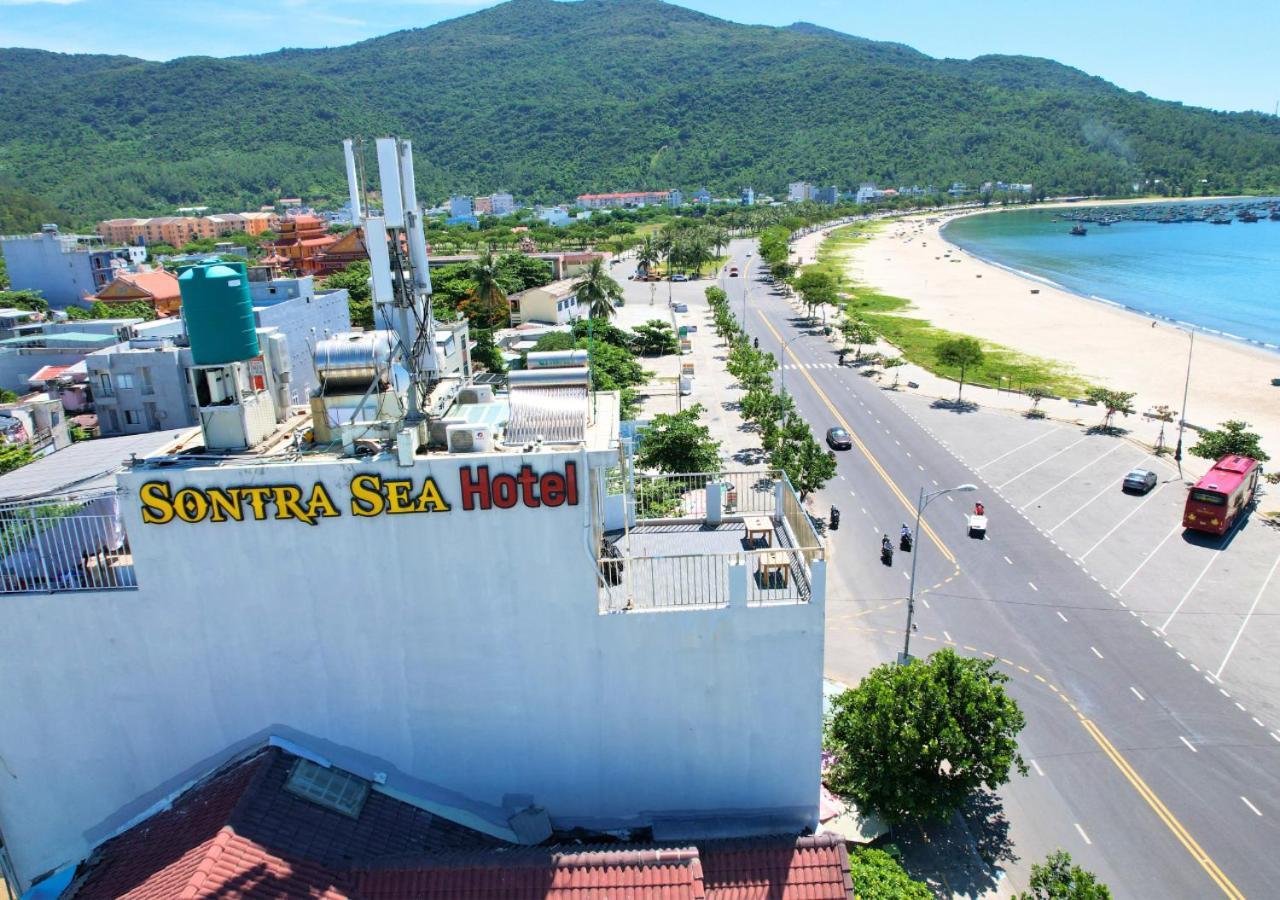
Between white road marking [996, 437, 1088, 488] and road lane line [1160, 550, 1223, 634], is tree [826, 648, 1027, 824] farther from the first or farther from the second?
white road marking [996, 437, 1088, 488]

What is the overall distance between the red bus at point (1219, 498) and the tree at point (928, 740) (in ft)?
86.3

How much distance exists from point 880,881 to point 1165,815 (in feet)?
38.1

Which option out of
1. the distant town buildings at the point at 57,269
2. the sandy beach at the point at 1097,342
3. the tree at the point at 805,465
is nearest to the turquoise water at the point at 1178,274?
the sandy beach at the point at 1097,342

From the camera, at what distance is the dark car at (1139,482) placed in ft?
149

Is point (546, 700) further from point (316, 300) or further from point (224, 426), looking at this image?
point (316, 300)

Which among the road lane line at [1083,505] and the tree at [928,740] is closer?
the tree at [928,740]

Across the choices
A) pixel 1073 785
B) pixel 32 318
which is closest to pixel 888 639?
pixel 1073 785

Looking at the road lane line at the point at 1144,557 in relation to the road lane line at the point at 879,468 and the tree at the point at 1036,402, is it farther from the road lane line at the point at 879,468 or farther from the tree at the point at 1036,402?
the tree at the point at 1036,402

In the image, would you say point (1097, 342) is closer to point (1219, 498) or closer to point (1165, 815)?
point (1219, 498)

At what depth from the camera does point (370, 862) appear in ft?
45.4

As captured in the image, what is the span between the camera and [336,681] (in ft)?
51.5

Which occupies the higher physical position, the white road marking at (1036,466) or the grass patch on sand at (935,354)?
the grass patch on sand at (935,354)

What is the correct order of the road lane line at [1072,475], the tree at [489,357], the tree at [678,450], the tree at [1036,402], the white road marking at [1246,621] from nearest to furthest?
the white road marking at [1246,621] < the tree at [678,450] < the road lane line at [1072,475] < the tree at [1036,402] < the tree at [489,357]

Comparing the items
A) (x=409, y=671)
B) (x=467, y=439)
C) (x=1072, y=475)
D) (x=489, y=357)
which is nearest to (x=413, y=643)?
(x=409, y=671)
